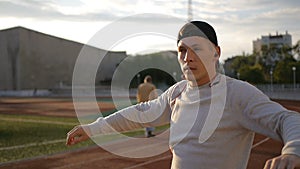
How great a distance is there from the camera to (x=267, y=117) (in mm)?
1515

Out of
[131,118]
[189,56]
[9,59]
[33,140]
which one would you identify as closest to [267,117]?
[189,56]

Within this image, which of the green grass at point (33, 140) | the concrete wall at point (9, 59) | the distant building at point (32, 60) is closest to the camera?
the green grass at point (33, 140)

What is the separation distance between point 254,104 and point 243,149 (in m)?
0.28

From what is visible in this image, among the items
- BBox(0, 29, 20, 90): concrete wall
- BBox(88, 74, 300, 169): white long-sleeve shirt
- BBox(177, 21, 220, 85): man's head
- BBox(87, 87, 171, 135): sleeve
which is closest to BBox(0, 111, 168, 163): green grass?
BBox(87, 87, 171, 135): sleeve

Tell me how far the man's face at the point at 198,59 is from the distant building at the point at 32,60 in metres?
67.7

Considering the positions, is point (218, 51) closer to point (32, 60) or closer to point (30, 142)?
point (30, 142)

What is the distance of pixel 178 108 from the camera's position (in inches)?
76.6

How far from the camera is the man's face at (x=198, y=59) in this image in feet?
5.90

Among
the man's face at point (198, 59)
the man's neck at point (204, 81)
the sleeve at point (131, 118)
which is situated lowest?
the sleeve at point (131, 118)

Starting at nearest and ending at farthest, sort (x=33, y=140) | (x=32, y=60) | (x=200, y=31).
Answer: (x=200, y=31) → (x=33, y=140) → (x=32, y=60)

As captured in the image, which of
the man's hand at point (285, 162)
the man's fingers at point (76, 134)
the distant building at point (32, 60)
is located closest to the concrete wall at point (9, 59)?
the distant building at point (32, 60)

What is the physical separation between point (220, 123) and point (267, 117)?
258 millimetres

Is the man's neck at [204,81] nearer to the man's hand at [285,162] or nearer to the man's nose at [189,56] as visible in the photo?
the man's nose at [189,56]

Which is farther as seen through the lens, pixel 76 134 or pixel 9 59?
pixel 9 59
